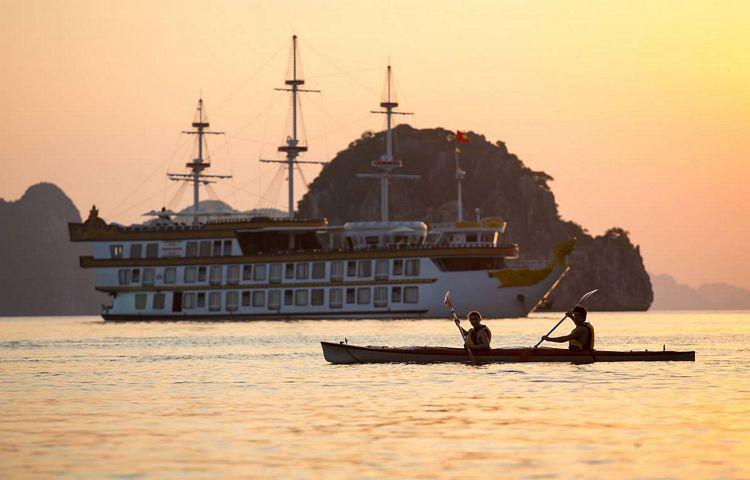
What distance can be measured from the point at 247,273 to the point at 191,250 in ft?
19.3

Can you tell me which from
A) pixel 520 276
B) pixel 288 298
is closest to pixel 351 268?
pixel 288 298

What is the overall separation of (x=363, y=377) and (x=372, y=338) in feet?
124

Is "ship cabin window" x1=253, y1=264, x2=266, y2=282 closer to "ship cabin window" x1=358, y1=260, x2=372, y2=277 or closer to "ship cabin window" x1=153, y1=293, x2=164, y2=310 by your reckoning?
"ship cabin window" x1=358, y1=260, x2=372, y2=277

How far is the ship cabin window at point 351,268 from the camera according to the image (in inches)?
4616

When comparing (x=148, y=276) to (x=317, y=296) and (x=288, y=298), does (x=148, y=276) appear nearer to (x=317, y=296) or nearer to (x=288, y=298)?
(x=288, y=298)

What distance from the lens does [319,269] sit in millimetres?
119375

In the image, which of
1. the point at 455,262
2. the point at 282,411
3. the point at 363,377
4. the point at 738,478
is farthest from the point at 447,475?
the point at 455,262

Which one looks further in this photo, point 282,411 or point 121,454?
point 282,411

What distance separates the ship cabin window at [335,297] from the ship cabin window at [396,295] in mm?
4979

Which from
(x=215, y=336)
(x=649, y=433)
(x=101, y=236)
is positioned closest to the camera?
(x=649, y=433)

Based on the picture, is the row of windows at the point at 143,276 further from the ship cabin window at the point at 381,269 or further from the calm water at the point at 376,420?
the calm water at the point at 376,420

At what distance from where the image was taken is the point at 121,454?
891 inches

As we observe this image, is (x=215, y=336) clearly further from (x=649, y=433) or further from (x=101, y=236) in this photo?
(x=649, y=433)

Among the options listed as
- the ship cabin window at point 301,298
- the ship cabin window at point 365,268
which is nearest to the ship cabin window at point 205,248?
the ship cabin window at point 301,298
